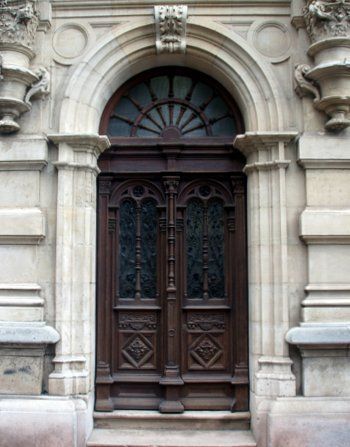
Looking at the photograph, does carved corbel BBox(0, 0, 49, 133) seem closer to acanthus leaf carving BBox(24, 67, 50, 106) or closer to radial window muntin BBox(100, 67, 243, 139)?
acanthus leaf carving BBox(24, 67, 50, 106)

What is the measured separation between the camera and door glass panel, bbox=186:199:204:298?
6.08 metres

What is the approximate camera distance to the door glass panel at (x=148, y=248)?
6.09 meters

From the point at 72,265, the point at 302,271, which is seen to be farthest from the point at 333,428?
the point at 72,265

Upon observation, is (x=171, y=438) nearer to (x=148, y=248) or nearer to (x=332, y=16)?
(x=148, y=248)

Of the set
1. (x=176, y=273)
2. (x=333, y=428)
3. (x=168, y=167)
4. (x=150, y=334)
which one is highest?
(x=168, y=167)

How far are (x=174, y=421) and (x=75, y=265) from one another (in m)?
2.05

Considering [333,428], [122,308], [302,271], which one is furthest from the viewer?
[122,308]

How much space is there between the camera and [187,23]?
5840mm

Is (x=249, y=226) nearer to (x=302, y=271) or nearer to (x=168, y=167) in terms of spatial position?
(x=302, y=271)

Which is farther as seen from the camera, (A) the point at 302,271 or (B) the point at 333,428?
(A) the point at 302,271

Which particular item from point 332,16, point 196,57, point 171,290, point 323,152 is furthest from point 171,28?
point 171,290

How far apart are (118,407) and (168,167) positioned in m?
2.82

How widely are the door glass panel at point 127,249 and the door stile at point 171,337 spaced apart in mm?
430

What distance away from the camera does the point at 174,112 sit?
20.6ft
